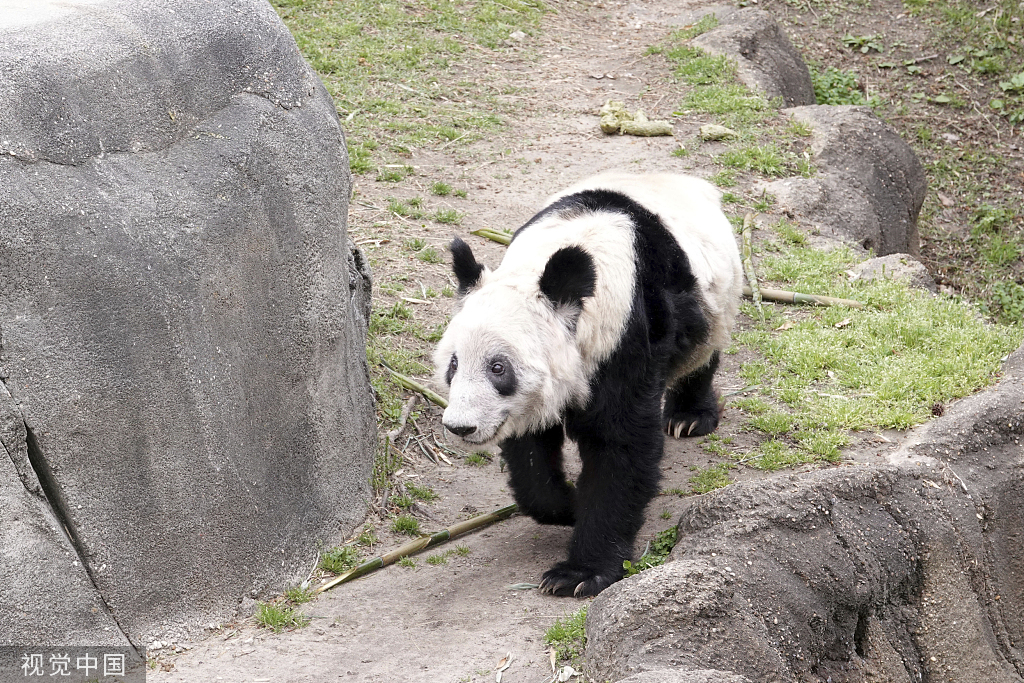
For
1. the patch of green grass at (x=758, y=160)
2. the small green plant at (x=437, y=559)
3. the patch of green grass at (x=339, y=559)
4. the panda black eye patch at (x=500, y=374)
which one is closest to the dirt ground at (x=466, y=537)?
the small green plant at (x=437, y=559)

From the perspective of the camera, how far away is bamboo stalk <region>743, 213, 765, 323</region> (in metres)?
7.75

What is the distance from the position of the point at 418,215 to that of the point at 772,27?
716 cm

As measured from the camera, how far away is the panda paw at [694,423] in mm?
6367

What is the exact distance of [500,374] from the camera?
4.43 m

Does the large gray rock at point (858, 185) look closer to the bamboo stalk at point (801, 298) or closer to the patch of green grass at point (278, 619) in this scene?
the bamboo stalk at point (801, 298)

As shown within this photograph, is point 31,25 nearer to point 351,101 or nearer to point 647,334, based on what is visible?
point 647,334

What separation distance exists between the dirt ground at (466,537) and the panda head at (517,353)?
0.92 metres

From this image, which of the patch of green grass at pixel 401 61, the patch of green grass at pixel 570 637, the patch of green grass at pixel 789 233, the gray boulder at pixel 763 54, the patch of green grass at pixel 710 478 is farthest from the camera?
the gray boulder at pixel 763 54

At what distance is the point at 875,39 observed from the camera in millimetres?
14719

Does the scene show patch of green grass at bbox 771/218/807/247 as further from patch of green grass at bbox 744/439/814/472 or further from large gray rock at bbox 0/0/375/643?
large gray rock at bbox 0/0/375/643

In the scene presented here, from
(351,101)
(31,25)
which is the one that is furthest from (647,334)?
(351,101)

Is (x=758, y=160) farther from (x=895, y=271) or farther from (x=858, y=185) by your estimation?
(x=895, y=271)

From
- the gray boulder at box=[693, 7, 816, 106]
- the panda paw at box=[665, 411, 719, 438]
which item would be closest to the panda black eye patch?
the panda paw at box=[665, 411, 719, 438]

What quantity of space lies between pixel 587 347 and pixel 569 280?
1.27 feet
